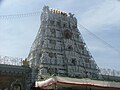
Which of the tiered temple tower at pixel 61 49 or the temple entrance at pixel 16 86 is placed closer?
the temple entrance at pixel 16 86

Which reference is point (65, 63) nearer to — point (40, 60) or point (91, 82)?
point (40, 60)

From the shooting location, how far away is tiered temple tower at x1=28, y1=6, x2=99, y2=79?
45.4m

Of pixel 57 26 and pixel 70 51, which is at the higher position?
pixel 57 26

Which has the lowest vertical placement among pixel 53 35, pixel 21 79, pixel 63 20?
pixel 21 79

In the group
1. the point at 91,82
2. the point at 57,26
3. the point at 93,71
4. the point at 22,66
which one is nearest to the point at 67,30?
the point at 57,26

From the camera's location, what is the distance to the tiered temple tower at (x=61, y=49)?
45438mm

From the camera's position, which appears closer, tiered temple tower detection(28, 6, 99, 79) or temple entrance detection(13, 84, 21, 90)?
temple entrance detection(13, 84, 21, 90)

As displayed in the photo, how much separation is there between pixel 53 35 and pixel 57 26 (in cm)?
307

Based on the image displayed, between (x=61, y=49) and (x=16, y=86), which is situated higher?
(x=61, y=49)

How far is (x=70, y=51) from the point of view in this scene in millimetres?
48125

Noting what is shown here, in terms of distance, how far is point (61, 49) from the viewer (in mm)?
47906

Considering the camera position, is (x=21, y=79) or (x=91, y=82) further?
(x=21, y=79)

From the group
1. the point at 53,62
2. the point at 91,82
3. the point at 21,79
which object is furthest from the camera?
the point at 53,62

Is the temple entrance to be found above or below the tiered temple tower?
below
